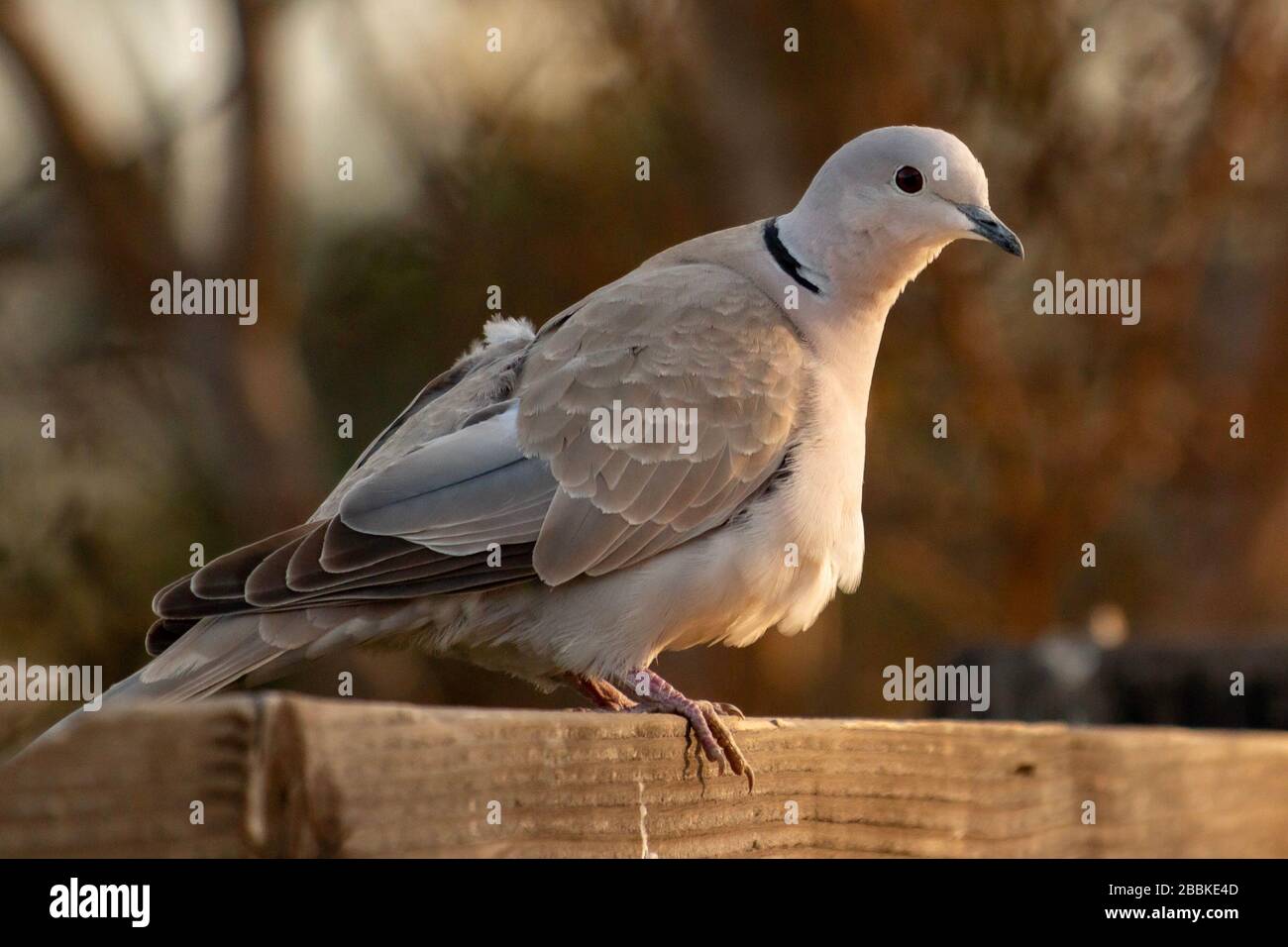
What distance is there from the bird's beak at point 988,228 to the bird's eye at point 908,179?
0.37ft

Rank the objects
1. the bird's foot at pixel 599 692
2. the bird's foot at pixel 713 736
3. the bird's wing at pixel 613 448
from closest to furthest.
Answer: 1. the bird's foot at pixel 713 736
2. the bird's wing at pixel 613 448
3. the bird's foot at pixel 599 692

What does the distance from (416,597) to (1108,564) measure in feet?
26.1

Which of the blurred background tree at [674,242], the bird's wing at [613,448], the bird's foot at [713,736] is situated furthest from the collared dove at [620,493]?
the blurred background tree at [674,242]

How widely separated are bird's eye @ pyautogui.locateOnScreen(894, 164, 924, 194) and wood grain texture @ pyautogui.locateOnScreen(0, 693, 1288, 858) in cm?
145

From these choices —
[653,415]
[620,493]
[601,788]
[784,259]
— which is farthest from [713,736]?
[784,259]

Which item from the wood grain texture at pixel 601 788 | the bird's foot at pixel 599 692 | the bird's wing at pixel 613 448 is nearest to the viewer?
the wood grain texture at pixel 601 788

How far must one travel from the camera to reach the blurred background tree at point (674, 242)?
26.7 ft

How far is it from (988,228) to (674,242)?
5321 mm

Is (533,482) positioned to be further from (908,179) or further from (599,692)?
(908,179)

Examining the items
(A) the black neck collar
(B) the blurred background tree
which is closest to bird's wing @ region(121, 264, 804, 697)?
(A) the black neck collar

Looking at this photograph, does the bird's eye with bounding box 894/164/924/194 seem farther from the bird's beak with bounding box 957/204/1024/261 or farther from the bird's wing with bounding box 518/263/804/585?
the bird's wing with bounding box 518/263/804/585

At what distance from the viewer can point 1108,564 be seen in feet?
34.0

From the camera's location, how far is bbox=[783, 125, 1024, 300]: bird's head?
12.8ft

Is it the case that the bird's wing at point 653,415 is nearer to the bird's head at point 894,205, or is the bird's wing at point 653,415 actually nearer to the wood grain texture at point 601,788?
the bird's head at point 894,205
